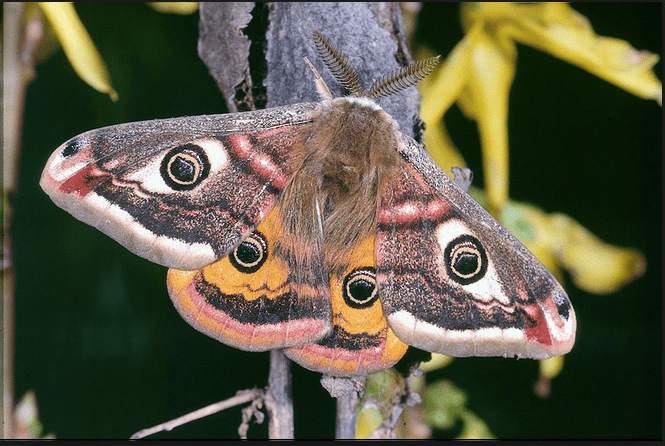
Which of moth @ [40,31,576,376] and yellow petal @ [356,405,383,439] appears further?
yellow petal @ [356,405,383,439]

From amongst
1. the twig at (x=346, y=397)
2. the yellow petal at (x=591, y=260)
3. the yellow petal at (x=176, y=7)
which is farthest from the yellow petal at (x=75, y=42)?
the yellow petal at (x=591, y=260)

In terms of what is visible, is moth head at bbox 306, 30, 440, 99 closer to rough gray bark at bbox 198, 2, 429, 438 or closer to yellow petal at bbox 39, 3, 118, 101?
rough gray bark at bbox 198, 2, 429, 438

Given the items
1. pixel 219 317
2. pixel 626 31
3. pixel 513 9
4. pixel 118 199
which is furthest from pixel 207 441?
pixel 626 31

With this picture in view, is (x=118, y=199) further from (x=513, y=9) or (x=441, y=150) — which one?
(x=513, y=9)

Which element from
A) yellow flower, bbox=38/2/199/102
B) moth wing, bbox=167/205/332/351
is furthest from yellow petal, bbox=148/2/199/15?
moth wing, bbox=167/205/332/351

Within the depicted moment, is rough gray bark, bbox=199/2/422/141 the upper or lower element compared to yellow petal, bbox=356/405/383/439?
upper

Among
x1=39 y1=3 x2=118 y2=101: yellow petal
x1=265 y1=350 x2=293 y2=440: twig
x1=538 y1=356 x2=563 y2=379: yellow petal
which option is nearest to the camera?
x1=265 y1=350 x2=293 y2=440: twig
